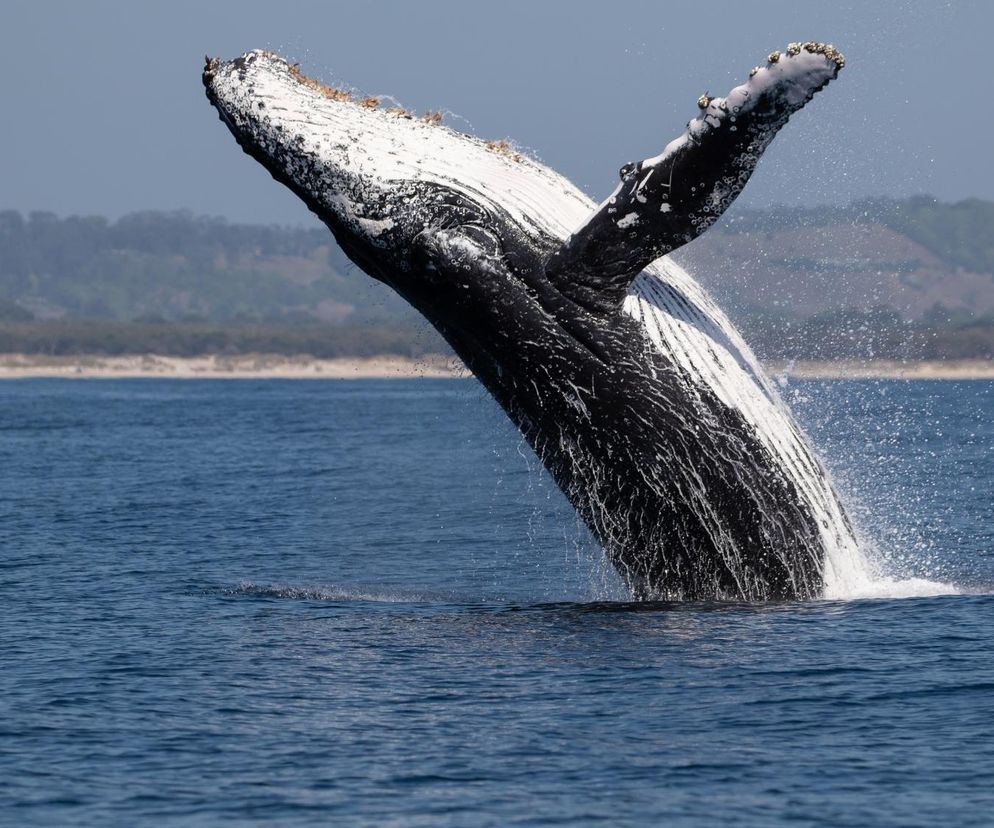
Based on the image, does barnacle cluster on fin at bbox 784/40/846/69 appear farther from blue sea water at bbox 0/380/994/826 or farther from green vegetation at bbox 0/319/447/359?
green vegetation at bbox 0/319/447/359

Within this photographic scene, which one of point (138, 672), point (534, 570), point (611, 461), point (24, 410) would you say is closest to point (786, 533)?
point (611, 461)

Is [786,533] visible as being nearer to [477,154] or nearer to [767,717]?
[767,717]

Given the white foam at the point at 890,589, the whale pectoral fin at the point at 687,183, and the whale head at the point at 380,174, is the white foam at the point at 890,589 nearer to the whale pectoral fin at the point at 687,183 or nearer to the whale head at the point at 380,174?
the whale pectoral fin at the point at 687,183

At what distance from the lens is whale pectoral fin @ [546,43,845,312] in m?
9.48

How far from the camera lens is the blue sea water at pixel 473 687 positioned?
331 inches

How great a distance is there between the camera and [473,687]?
10266 mm

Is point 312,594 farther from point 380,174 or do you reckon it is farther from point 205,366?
point 205,366

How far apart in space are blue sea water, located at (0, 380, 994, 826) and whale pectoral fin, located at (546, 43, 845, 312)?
6.48ft

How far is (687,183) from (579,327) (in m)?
1.34

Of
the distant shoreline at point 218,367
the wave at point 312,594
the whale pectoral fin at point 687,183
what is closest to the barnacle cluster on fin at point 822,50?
the whale pectoral fin at point 687,183

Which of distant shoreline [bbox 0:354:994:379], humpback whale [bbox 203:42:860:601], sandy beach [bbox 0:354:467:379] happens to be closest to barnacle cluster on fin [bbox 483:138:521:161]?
humpback whale [bbox 203:42:860:601]

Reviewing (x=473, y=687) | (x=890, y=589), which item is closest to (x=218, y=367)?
(x=890, y=589)

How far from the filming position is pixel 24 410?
65625 millimetres

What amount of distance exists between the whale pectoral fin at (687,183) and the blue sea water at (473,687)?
197 cm
